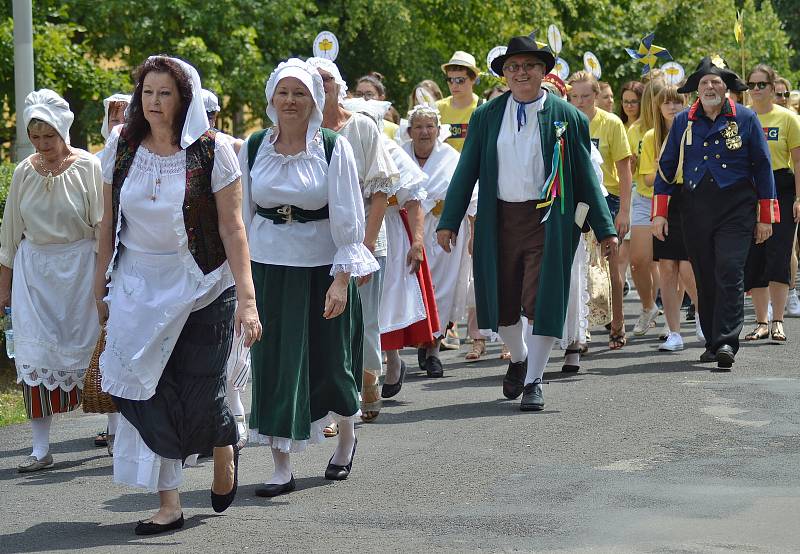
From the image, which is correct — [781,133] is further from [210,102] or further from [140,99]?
[140,99]

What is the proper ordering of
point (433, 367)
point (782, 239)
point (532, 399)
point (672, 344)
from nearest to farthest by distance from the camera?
1. point (532, 399)
2. point (433, 367)
3. point (672, 344)
4. point (782, 239)

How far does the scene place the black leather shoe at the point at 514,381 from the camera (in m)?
9.45

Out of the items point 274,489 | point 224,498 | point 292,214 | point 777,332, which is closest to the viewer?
point 224,498

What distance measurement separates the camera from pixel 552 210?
362 inches

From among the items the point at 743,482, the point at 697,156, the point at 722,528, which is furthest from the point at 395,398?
the point at 722,528

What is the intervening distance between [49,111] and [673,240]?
5629 mm

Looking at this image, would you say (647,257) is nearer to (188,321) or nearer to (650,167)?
(650,167)

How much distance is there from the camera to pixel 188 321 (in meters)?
6.20

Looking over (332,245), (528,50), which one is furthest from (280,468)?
(528,50)

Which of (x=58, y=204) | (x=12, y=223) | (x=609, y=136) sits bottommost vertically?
(x=12, y=223)

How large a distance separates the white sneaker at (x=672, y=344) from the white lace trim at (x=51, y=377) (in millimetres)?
5151

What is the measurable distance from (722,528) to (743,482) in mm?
928

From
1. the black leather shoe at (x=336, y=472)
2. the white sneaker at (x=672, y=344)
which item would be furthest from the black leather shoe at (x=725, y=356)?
the black leather shoe at (x=336, y=472)

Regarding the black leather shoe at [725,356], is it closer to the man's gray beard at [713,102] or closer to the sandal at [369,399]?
the man's gray beard at [713,102]
